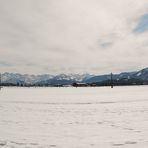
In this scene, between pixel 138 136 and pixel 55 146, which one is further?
pixel 138 136

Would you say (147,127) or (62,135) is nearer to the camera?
(62,135)

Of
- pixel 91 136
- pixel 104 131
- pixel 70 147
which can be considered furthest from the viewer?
pixel 104 131

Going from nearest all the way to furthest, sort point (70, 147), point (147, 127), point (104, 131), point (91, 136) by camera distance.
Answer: point (70, 147)
point (91, 136)
point (104, 131)
point (147, 127)

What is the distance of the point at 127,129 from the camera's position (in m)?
12.9

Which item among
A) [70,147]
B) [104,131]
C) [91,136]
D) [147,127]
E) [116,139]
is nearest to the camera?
[70,147]

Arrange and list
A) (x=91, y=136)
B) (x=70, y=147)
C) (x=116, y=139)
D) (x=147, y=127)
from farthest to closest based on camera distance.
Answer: (x=147, y=127) → (x=91, y=136) → (x=116, y=139) → (x=70, y=147)

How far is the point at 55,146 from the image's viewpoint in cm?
934

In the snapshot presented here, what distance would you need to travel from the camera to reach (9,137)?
11070mm

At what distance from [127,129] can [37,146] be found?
5.18m

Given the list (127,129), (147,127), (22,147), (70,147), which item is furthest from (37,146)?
(147,127)

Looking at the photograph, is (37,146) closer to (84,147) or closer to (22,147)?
(22,147)

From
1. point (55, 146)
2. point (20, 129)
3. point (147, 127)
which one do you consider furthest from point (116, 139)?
point (20, 129)

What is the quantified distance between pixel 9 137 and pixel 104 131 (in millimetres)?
4149

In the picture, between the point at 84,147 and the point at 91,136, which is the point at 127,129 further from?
the point at 84,147
